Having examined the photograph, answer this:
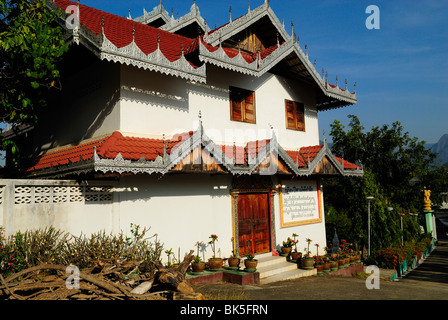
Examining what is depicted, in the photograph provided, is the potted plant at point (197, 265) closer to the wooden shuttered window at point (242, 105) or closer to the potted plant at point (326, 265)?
the potted plant at point (326, 265)

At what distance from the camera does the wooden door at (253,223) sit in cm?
1176

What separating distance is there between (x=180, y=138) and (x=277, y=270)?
17.5 feet

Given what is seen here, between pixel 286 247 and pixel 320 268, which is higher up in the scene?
pixel 286 247

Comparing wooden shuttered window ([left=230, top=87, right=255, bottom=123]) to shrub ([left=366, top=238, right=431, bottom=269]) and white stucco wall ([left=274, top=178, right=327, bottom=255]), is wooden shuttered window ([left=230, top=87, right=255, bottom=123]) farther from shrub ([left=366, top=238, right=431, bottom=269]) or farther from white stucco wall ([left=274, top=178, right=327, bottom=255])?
shrub ([left=366, top=238, right=431, bottom=269])

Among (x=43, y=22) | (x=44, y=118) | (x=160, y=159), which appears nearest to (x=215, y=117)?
(x=160, y=159)

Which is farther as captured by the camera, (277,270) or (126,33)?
(277,270)

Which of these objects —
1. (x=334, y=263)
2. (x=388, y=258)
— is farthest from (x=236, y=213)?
(x=388, y=258)

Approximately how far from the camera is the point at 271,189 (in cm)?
1288

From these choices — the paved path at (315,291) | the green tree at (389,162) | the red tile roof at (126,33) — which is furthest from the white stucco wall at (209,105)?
the green tree at (389,162)

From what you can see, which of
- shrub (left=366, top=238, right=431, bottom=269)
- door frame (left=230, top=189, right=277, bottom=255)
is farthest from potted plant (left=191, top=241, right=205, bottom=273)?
shrub (left=366, top=238, right=431, bottom=269)

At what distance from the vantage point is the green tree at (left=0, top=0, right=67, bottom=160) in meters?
7.72

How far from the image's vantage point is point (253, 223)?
12.1 m

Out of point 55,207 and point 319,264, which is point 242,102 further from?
point 55,207
